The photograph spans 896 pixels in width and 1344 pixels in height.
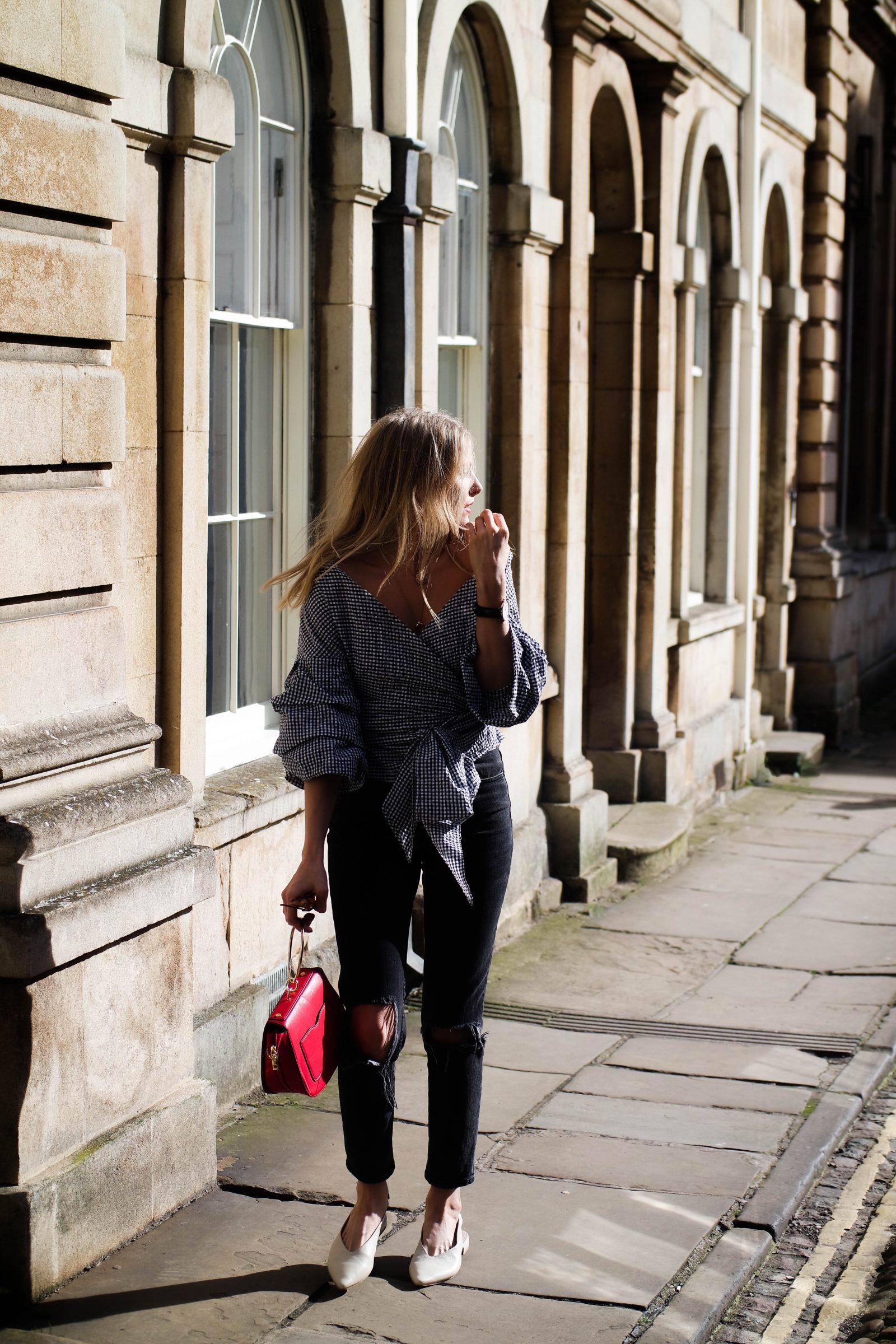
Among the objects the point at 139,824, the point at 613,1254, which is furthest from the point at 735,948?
the point at 139,824

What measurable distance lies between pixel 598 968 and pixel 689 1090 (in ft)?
4.99

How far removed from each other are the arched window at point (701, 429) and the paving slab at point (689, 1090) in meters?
6.05

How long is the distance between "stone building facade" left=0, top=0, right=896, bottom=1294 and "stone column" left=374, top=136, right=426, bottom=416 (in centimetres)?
1

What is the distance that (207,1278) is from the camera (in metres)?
3.98

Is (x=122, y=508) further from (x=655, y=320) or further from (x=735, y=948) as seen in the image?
(x=655, y=320)

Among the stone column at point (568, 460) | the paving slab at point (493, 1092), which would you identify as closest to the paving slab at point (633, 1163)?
the paving slab at point (493, 1092)

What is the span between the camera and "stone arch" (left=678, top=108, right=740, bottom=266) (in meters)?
10.3

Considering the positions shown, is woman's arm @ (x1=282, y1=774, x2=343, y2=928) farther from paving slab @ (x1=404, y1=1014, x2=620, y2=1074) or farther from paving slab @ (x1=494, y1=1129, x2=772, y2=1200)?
paving slab @ (x1=404, y1=1014, x2=620, y2=1074)

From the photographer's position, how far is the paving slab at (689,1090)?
17.8ft

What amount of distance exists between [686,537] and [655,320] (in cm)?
148

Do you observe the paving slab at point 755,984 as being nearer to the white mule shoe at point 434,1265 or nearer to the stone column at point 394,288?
the stone column at point 394,288

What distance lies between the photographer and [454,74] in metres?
7.30

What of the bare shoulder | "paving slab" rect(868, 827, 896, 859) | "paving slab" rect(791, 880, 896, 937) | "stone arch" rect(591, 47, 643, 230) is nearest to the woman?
the bare shoulder

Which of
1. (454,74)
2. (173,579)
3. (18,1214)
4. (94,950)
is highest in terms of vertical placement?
(454,74)
